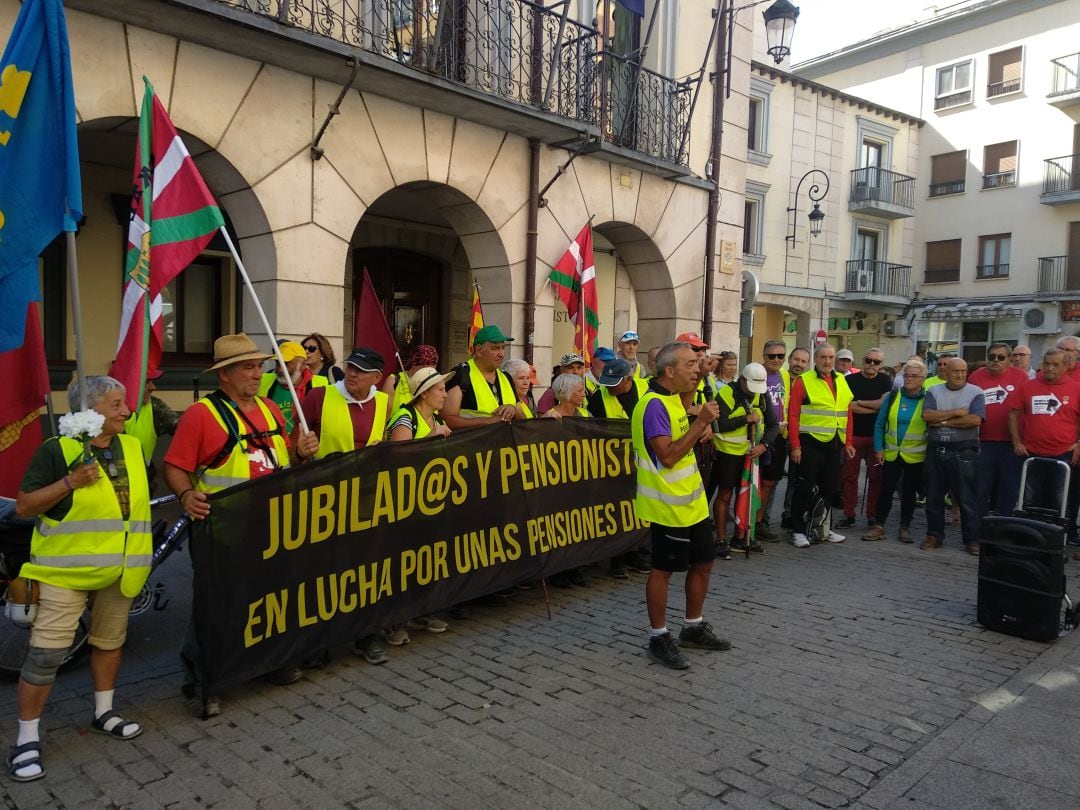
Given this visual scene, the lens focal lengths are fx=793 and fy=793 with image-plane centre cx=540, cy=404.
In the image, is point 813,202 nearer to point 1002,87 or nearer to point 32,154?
point 1002,87

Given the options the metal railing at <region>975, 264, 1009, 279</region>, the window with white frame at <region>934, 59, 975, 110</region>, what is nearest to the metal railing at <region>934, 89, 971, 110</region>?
the window with white frame at <region>934, 59, 975, 110</region>

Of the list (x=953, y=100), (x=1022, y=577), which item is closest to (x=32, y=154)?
(x=1022, y=577)

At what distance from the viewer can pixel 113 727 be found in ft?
11.8

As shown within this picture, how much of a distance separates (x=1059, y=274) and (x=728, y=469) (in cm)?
2536

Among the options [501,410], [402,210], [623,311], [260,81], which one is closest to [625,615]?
[501,410]

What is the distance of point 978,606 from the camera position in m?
5.52

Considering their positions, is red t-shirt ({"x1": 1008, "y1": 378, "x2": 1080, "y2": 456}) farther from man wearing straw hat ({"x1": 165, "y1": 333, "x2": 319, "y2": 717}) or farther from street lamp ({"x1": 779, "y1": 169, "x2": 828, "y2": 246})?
street lamp ({"x1": 779, "y1": 169, "x2": 828, "y2": 246})

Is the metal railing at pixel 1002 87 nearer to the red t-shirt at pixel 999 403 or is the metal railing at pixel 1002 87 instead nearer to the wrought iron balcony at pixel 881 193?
the wrought iron balcony at pixel 881 193

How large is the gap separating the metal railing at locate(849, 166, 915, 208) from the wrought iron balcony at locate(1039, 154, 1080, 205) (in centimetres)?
412

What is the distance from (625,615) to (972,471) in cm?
444

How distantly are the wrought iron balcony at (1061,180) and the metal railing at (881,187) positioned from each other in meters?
4.12

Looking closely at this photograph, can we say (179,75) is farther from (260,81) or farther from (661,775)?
(661,775)

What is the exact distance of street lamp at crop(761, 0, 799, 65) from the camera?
11516mm

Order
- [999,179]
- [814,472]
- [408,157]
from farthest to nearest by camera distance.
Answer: [999,179]
[408,157]
[814,472]
